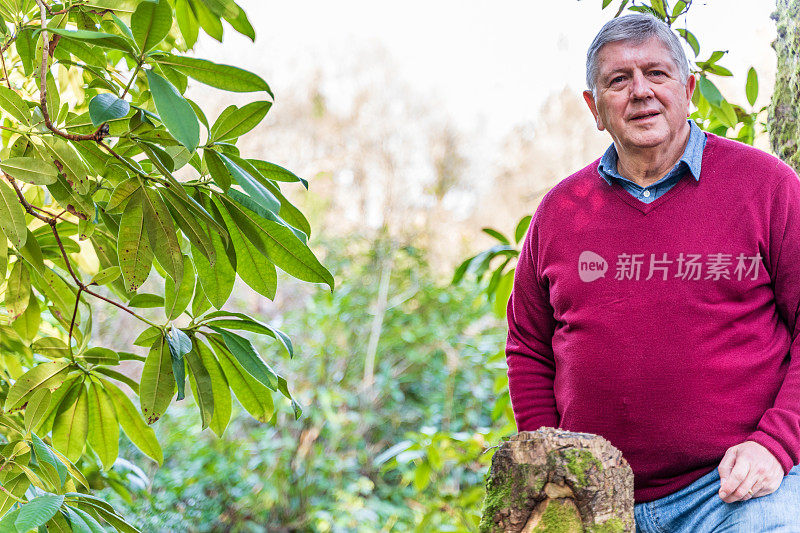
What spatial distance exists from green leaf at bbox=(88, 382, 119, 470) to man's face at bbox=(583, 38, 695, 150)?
107 cm

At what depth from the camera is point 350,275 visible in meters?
4.91

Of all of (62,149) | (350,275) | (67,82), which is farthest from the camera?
(350,275)

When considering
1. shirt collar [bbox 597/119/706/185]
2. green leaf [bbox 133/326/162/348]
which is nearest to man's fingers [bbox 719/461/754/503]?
shirt collar [bbox 597/119/706/185]

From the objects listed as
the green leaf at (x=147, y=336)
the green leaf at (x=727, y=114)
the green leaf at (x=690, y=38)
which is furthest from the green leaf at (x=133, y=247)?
the green leaf at (x=690, y=38)

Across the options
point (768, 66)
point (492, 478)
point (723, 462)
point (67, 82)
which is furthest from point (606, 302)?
point (768, 66)

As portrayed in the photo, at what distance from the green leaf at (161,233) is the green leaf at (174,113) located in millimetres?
184

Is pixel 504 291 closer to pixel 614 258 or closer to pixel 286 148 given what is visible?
pixel 614 258

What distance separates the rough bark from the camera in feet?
4.90

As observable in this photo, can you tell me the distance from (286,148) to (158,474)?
3.91m

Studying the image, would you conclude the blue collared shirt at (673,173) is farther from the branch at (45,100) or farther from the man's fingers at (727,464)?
the branch at (45,100)

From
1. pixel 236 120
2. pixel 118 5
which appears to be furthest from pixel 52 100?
pixel 236 120

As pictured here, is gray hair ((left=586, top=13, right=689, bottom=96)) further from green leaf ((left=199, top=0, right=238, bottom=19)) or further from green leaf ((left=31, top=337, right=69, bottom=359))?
green leaf ((left=31, top=337, right=69, bottom=359))

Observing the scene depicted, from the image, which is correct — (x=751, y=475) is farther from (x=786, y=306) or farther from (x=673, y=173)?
(x=673, y=173)

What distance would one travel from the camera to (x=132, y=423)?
1.32m
